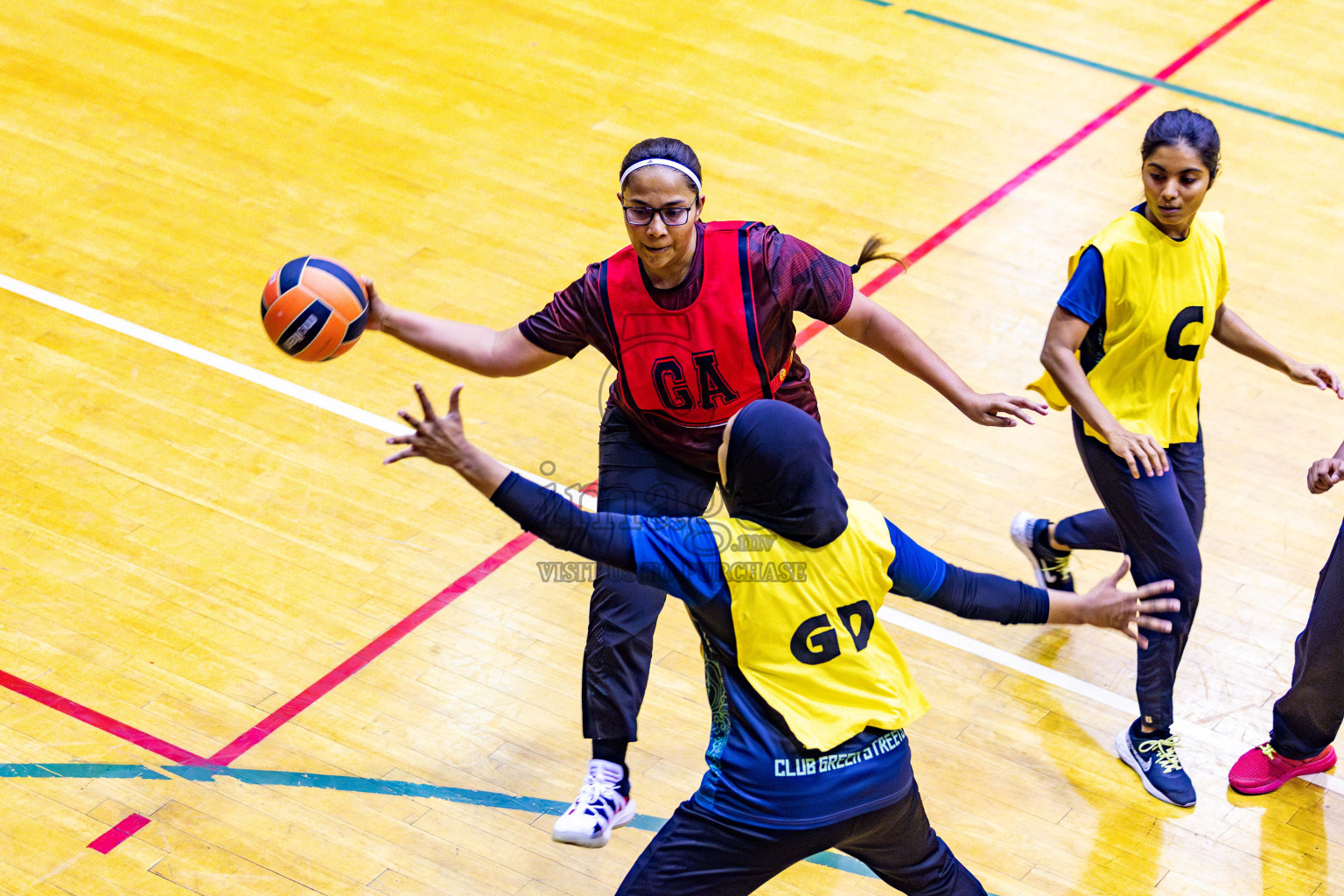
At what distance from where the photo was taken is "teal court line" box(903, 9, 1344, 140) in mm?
9273

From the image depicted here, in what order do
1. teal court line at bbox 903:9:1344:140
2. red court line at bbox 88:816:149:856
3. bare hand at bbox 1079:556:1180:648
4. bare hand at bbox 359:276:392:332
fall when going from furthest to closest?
teal court line at bbox 903:9:1344:140 < bare hand at bbox 359:276:392:332 < red court line at bbox 88:816:149:856 < bare hand at bbox 1079:556:1180:648

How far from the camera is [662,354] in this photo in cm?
455

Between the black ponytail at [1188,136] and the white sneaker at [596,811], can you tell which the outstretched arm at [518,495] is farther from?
the black ponytail at [1188,136]

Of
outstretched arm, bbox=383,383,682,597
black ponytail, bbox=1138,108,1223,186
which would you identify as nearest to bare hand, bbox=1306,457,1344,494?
black ponytail, bbox=1138,108,1223,186

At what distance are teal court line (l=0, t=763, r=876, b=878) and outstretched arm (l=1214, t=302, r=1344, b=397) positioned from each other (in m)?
2.42

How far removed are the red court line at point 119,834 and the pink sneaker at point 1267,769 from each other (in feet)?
11.4

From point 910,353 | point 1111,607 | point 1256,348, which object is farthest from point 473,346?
point 1256,348

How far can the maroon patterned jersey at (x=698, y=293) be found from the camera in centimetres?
459

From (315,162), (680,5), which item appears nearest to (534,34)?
(680,5)

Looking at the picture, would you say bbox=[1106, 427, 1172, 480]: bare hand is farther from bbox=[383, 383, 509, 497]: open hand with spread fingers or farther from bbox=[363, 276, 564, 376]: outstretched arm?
bbox=[383, 383, 509, 497]: open hand with spread fingers

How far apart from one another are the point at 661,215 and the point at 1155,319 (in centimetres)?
160

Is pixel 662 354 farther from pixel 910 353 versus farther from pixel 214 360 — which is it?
pixel 214 360

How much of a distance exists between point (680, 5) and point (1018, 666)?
646 cm

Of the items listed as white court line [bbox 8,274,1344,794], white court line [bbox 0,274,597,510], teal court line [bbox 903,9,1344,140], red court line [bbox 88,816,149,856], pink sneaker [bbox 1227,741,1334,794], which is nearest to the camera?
red court line [bbox 88,816,149,856]
